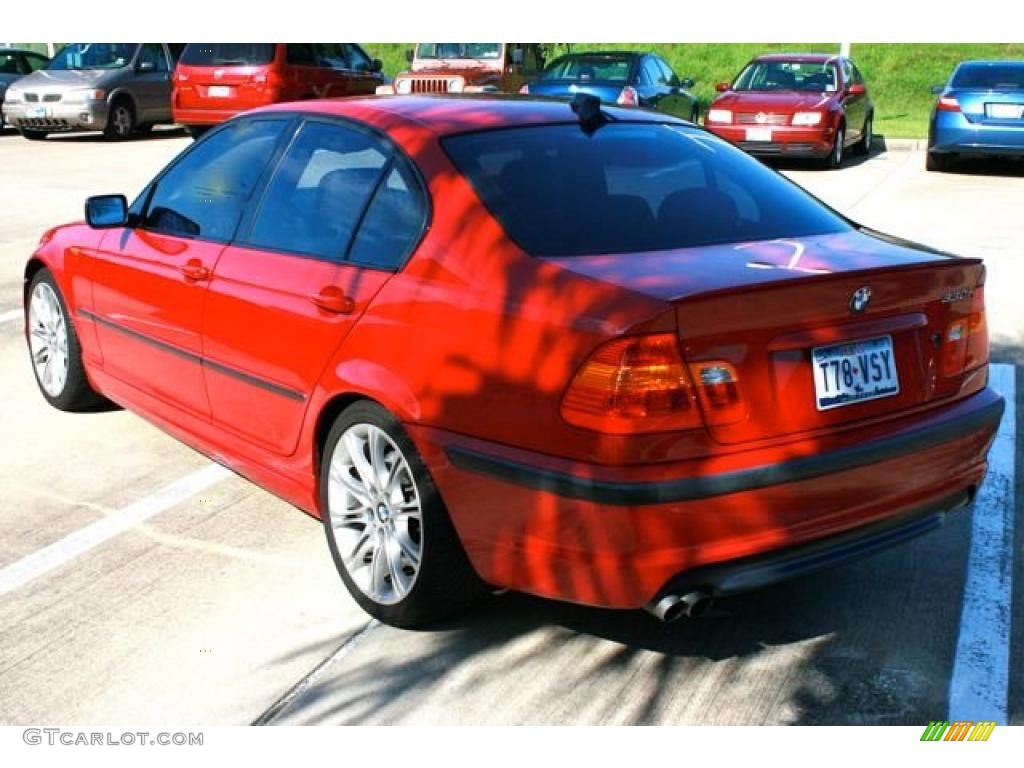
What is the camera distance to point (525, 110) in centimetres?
427

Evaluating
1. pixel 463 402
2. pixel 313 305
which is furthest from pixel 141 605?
pixel 463 402

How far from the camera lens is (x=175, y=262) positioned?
Answer: 4.77 meters

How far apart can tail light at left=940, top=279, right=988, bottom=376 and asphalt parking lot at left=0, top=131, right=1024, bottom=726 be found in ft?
2.60

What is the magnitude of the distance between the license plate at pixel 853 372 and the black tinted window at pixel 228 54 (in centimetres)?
1557

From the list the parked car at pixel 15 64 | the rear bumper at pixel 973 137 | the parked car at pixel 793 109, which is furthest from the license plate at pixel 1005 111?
the parked car at pixel 15 64

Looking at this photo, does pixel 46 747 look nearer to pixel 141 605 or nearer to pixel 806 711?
pixel 141 605

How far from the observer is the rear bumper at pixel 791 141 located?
15.9 meters

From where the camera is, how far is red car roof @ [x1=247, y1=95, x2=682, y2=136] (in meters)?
4.05

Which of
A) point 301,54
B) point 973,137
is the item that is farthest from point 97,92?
point 973,137

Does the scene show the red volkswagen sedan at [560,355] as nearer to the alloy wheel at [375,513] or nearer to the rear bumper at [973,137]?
the alloy wheel at [375,513]

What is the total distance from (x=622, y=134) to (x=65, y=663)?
7.99 ft

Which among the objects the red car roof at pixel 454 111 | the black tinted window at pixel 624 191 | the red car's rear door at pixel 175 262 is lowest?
the red car's rear door at pixel 175 262

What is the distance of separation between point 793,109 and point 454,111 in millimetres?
12701

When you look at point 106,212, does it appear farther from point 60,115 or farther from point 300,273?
point 60,115
